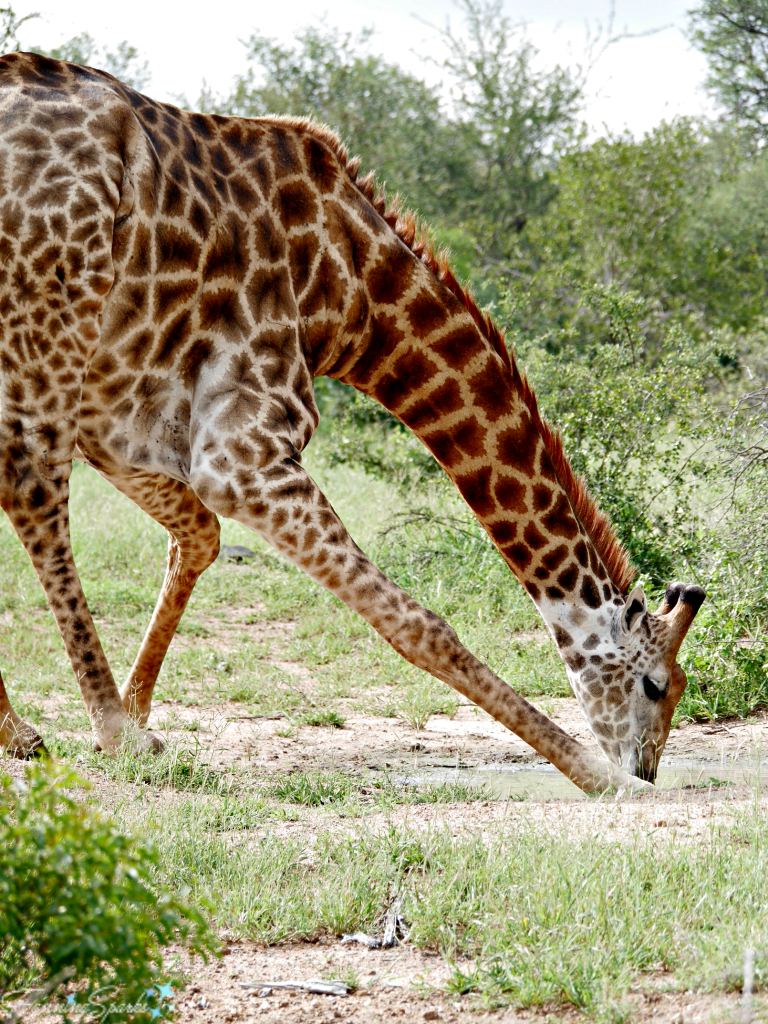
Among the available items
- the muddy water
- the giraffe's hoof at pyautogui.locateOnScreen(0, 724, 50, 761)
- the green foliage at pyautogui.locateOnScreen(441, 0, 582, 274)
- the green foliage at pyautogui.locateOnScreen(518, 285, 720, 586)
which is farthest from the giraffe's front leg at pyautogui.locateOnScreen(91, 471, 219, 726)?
the green foliage at pyautogui.locateOnScreen(441, 0, 582, 274)

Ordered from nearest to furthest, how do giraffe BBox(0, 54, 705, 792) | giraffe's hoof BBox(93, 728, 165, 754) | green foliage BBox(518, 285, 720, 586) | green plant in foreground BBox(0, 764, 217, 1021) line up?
green plant in foreground BBox(0, 764, 217, 1021) → giraffe BBox(0, 54, 705, 792) → giraffe's hoof BBox(93, 728, 165, 754) → green foliage BBox(518, 285, 720, 586)

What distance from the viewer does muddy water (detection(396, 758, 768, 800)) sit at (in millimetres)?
4082

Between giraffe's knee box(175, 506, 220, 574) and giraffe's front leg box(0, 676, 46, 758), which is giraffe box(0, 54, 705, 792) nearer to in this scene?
giraffe's front leg box(0, 676, 46, 758)

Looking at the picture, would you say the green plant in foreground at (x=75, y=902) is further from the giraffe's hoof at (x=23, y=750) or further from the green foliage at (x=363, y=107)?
the green foliage at (x=363, y=107)

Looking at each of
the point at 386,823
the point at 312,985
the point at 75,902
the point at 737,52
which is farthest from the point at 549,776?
the point at 737,52

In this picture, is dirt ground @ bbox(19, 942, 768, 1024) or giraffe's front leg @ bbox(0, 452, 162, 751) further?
giraffe's front leg @ bbox(0, 452, 162, 751)

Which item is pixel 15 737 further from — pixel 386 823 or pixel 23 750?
pixel 386 823

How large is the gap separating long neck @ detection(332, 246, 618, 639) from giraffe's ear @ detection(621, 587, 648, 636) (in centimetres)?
11

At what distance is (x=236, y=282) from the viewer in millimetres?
4008

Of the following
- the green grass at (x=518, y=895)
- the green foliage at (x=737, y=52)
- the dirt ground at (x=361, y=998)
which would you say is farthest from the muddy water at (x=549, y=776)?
the green foliage at (x=737, y=52)

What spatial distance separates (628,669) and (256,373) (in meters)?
2.02

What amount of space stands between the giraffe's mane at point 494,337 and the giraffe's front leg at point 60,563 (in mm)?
1798

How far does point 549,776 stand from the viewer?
178 inches

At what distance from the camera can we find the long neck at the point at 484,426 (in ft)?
14.3
